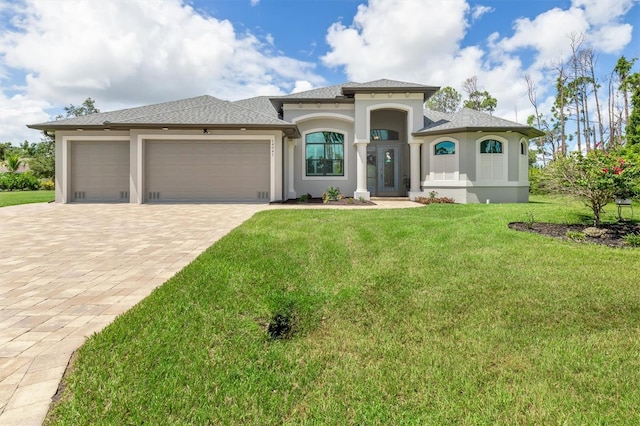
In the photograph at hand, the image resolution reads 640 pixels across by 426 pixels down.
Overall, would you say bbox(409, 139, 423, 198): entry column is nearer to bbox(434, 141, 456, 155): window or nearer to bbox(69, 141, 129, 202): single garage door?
bbox(434, 141, 456, 155): window

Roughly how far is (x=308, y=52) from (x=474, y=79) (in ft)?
84.1

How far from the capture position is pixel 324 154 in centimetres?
1678

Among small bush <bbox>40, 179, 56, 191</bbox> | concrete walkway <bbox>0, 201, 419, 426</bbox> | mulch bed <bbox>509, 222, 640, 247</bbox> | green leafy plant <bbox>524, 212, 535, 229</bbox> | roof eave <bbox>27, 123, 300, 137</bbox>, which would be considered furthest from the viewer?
small bush <bbox>40, 179, 56, 191</bbox>

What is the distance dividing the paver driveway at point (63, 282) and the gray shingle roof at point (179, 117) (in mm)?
6522

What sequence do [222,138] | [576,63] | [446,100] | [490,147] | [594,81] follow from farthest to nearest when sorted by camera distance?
1. [446,100]
2. [594,81]
3. [576,63]
4. [490,147]
5. [222,138]

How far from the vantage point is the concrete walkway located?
2.08 m

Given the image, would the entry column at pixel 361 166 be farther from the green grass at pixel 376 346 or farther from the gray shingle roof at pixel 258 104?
the green grass at pixel 376 346

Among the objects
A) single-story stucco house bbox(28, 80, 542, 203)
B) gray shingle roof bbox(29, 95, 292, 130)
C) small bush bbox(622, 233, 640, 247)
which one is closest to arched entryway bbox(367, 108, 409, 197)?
single-story stucco house bbox(28, 80, 542, 203)

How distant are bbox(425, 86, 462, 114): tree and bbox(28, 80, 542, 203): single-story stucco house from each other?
2454 cm

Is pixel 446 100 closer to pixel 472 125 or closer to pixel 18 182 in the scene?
pixel 472 125

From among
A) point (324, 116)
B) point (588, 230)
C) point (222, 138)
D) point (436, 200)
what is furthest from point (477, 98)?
point (588, 230)

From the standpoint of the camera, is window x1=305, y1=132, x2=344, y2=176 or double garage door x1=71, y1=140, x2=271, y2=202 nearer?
double garage door x1=71, y1=140, x2=271, y2=202

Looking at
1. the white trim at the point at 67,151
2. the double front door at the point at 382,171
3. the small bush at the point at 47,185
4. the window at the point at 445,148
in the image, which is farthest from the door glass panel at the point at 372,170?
the small bush at the point at 47,185

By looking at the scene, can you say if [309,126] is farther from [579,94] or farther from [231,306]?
[579,94]
